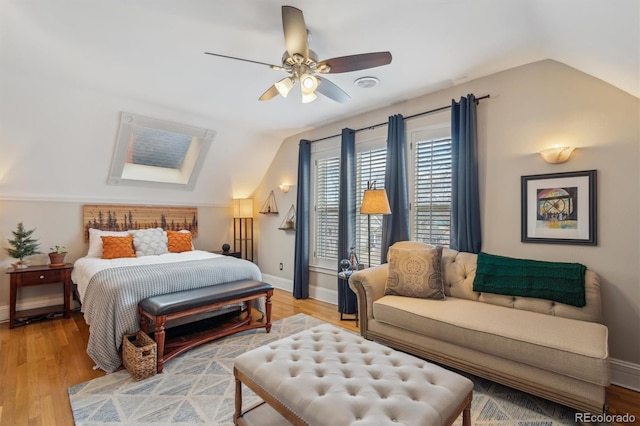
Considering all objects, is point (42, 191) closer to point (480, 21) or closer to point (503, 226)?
point (480, 21)

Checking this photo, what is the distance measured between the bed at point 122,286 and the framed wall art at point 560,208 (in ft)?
9.47

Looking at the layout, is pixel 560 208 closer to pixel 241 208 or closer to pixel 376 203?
pixel 376 203

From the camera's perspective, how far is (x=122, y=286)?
2.58m

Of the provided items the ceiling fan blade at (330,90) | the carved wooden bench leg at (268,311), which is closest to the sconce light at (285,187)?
the carved wooden bench leg at (268,311)

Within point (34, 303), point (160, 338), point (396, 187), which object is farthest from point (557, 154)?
point (34, 303)

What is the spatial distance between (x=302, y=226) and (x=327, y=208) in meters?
0.49

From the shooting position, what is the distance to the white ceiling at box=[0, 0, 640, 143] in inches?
77.1

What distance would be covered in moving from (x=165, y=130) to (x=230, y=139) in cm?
94

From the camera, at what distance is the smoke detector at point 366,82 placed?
304 centimetres

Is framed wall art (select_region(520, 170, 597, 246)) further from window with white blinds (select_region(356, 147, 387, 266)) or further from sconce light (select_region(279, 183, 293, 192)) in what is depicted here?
sconce light (select_region(279, 183, 293, 192))

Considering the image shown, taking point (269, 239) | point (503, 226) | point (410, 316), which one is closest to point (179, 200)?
point (269, 239)

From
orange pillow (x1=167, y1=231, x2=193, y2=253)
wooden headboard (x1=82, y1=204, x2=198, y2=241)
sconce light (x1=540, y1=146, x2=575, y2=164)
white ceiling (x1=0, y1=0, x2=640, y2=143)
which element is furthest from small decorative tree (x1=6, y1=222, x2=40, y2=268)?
sconce light (x1=540, y1=146, x2=575, y2=164)

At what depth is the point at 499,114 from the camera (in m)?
2.92

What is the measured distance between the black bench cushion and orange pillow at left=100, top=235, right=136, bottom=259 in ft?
5.13
